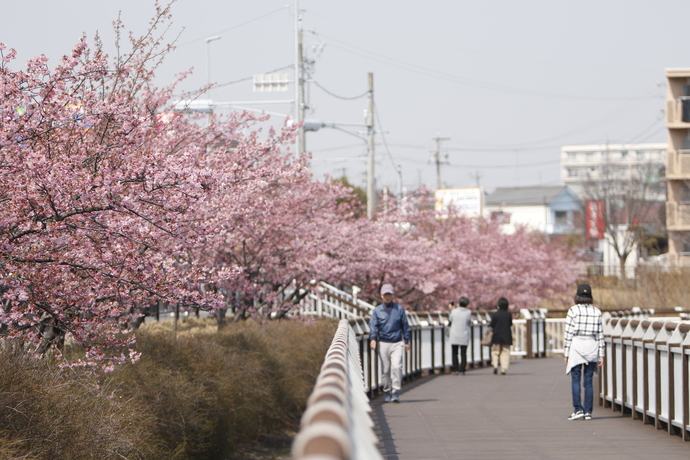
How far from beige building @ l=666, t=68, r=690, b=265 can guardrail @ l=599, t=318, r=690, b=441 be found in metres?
40.5

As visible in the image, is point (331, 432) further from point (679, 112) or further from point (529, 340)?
point (679, 112)

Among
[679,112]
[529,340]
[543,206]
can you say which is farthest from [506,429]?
[543,206]

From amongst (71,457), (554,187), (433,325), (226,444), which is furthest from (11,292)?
(554,187)

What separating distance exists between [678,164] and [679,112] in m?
2.77

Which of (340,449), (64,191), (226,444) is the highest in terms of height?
(64,191)

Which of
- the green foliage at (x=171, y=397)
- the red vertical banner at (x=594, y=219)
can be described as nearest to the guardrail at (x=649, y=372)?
the green foliage at (x=171, y=397)

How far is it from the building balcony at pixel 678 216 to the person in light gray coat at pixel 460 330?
36374 mm

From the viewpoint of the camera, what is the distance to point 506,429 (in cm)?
1239

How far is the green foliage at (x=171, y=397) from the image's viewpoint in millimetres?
7621

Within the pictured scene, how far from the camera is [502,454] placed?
10.3 metres

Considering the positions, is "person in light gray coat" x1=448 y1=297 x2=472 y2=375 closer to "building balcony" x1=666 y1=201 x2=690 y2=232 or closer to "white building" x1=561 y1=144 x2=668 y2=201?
"building balcony" x1=666 y1=201 x2=690 y2=232

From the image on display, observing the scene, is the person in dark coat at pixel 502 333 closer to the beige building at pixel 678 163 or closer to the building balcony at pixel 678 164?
the beige building at pixel 678 163

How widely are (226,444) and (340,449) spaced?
9917 millimetres

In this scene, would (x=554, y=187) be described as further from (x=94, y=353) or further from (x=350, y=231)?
(x=94, y=353)
